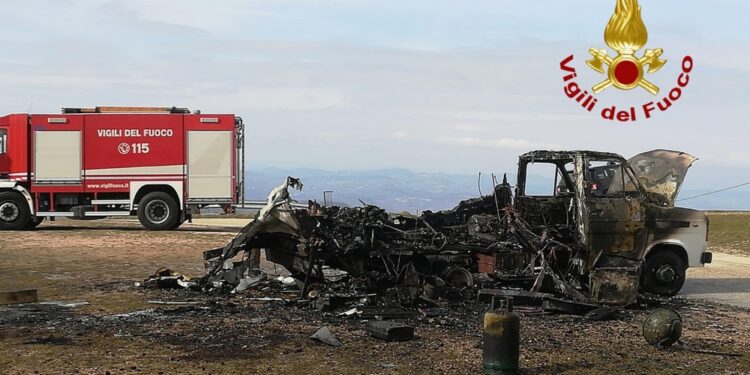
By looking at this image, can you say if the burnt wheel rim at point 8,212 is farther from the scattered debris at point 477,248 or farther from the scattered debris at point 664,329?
the scattered debris at point 664,329

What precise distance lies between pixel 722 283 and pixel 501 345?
8932 mm

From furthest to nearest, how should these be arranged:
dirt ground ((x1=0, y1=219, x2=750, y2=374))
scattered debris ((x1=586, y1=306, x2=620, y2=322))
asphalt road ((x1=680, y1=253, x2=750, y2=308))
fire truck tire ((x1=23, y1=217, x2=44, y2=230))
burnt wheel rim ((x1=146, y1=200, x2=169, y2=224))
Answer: fire truck tire ((x1=23, y1=217, x2=44, y2=230))
burnt wheel rim ((x1=146, y1=200, x2=169, y2=224))
asphalt road ((x1=680, y1=253, x2=750, y2=308))
scattered debris ((x1=586, y1=306, x2=620, y2=322))
dirt ground ((x1=0, y1=219, x2=750, y2=374))

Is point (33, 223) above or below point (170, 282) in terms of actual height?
above

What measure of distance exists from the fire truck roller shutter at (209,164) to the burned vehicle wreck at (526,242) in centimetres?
963

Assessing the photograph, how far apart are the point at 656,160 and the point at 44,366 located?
923cm

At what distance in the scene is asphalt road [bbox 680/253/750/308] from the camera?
1111cm

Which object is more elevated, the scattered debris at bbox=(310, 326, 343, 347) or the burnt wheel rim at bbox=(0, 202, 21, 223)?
the burnt wheel rim at bbox=(0, 202, 21, 223)

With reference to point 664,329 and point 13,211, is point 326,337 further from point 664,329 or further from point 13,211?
point 13,211

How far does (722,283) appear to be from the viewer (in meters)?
13.0

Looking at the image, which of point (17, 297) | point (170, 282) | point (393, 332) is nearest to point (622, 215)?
point (393, 332)

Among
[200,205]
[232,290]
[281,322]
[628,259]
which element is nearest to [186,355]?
[281,322]

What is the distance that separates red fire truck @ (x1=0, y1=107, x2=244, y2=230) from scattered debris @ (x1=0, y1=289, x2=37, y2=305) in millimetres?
10979

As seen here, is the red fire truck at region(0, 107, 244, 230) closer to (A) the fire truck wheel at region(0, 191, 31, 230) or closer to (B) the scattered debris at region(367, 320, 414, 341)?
(A) the fire truck wheel at region(0, 191, 31, 230)

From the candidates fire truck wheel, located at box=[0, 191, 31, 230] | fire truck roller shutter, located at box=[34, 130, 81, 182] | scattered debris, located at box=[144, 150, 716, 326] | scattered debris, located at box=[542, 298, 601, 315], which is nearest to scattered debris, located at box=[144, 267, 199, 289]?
scattered debris, located at box=[144, 150, 716, 326]
